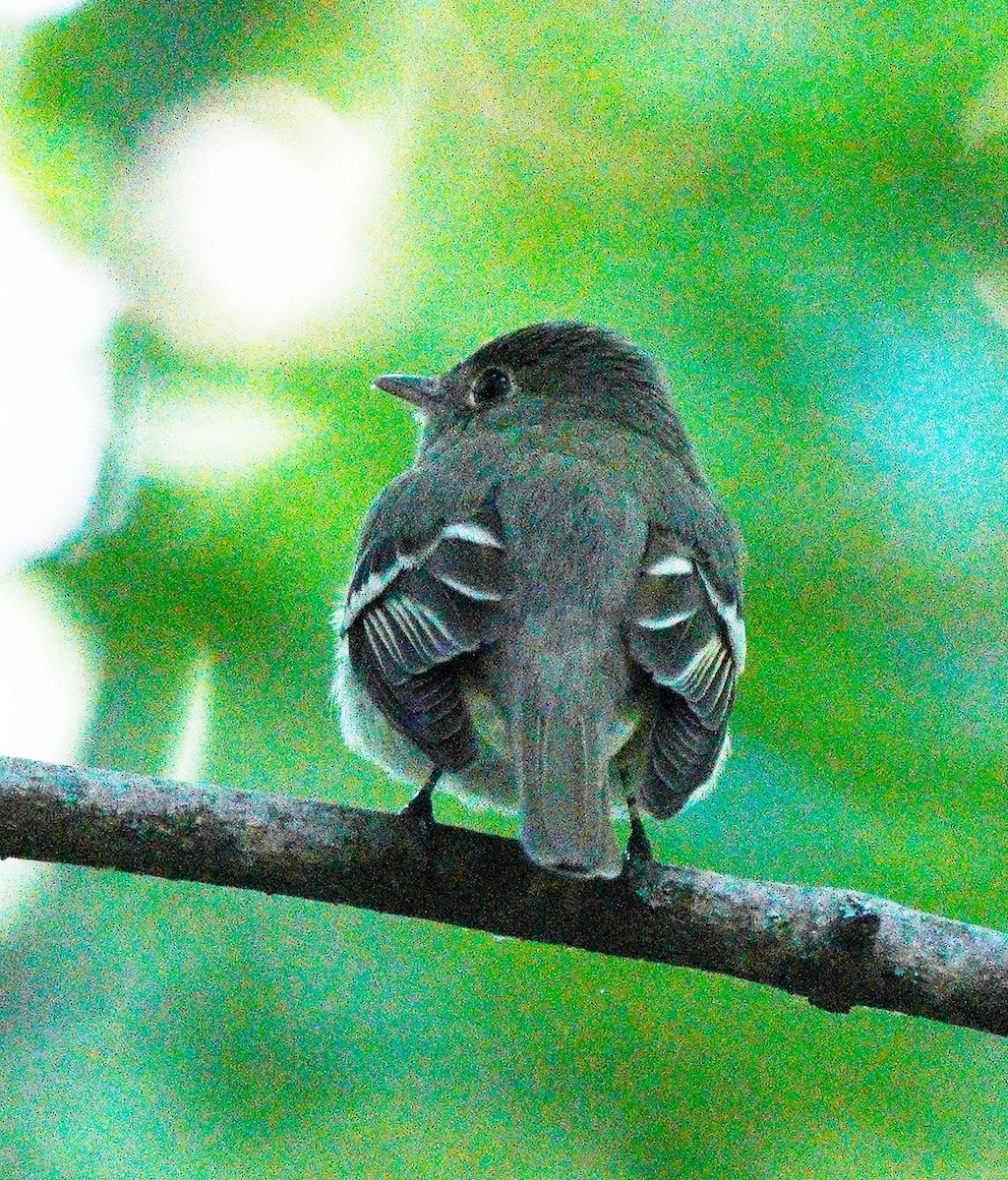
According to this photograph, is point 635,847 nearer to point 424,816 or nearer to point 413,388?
point 424,816

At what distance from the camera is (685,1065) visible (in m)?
4.27

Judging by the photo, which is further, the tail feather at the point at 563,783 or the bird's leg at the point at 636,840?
the bird's leg at the point at 636,840

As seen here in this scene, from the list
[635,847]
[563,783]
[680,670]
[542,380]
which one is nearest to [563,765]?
[563,783]

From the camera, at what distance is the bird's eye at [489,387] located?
5082 millimetres

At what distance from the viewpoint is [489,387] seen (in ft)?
16.8

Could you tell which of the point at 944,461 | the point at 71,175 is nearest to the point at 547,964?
the point at 944,461

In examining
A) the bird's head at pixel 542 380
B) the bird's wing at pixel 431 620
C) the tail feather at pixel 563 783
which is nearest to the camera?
the tail feather at pixel 563 783

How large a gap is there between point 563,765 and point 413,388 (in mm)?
2158

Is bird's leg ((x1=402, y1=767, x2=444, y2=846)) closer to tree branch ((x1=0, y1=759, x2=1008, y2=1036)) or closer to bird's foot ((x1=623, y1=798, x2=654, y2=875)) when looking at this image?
tree branch ((x1=0, y1=759, x2=1008, y2=1036))

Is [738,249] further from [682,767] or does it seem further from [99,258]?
[682,767]

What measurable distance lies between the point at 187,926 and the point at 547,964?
1.25 metres

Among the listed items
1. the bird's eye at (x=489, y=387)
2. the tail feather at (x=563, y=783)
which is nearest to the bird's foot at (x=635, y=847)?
the tail feather at (x=563, y=783)

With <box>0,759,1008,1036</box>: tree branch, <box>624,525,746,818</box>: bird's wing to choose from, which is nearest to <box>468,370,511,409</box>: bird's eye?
<box>624,525,746,818</box>: bird's wing

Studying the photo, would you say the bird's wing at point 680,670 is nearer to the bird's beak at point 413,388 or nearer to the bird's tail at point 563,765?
the bird's tail at point 563,765
